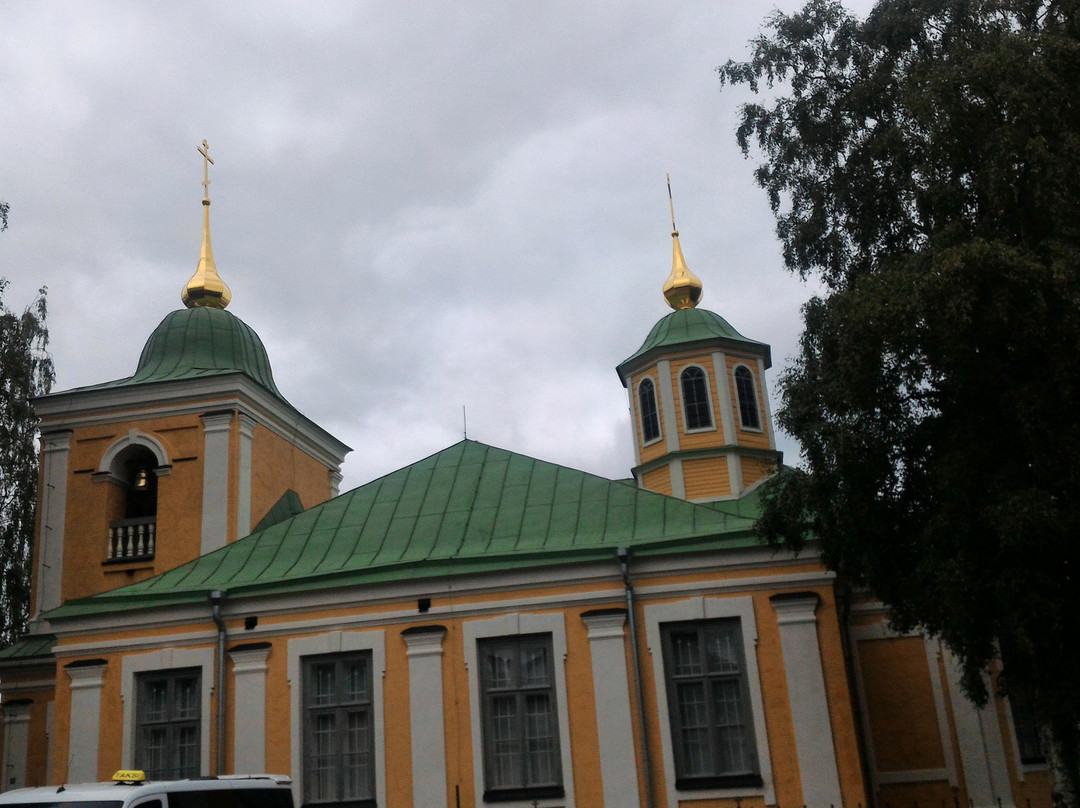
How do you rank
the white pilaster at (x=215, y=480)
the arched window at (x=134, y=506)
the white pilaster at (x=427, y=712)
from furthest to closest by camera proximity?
the arched window at (x=134, y=506) → the white pilaster at (x=215, y=480) → the white pilaster at (x=427, y=712)

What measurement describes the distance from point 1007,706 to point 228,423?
14.9 m

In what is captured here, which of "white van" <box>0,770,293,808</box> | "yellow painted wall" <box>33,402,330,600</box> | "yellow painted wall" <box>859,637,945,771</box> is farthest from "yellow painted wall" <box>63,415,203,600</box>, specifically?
"yellow painted wall" <box>859,637,945,771</box>

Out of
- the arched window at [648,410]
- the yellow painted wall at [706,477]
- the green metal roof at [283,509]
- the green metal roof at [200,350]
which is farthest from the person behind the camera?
the arched window at [648,410]

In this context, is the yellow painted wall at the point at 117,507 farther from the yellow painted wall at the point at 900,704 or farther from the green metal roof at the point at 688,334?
the yellow painted wall at the point at 900,704

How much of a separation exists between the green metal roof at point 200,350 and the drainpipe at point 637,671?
32.2 feet

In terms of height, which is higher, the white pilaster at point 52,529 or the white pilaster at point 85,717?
the white pilaster at point 52,529

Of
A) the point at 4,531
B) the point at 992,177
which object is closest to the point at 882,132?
the point at 992,177

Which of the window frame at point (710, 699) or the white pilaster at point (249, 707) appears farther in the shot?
the white pilaster at point (249, 707)

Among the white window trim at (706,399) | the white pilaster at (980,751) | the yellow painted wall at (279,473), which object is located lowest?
the white pilaster at (980,751)

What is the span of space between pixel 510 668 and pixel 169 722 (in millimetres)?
5285

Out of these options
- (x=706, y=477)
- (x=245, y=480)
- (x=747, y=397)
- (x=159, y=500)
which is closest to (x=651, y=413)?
(x=706, y=477)

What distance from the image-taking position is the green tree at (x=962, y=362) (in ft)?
37.2

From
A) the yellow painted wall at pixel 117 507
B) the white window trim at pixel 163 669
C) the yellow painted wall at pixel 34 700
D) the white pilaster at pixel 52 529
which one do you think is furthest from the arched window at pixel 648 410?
the yellow painted wall at pixel 34 700

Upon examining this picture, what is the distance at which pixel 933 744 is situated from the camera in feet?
61.1
